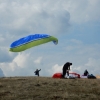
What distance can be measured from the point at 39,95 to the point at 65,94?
1756 millimetres

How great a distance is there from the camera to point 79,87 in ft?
66.0

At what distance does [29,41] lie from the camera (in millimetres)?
32438

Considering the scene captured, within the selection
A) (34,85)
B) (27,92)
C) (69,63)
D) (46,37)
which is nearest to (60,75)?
(69,63)

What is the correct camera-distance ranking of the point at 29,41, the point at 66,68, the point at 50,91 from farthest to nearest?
the point at 29,41 → the point at 66,68 → the point at 50,91

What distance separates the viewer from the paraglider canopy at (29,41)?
32500 mm

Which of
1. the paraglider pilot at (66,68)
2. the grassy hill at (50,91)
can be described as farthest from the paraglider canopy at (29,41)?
the grassy hill at (50,91)

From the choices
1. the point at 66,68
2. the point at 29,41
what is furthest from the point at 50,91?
the point at 29,41

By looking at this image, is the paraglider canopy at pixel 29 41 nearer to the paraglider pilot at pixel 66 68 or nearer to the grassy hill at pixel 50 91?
the paraglider pilot at pixel 66 68

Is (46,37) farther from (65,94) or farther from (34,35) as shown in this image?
(65,94)

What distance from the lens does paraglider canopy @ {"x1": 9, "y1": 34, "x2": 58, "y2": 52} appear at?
3250 centimetres

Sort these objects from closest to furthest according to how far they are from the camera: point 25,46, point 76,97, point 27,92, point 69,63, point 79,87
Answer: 1. point 76,97
2. point 27,92
3. point 79,87
4. point 69,63
5. point 25,46

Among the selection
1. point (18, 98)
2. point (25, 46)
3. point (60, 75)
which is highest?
point (25, 46)

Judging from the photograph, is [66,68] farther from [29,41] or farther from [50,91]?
[50,91]

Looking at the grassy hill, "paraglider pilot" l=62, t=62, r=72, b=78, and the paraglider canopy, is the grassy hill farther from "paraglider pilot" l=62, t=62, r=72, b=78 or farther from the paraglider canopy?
the paraglider canopy
